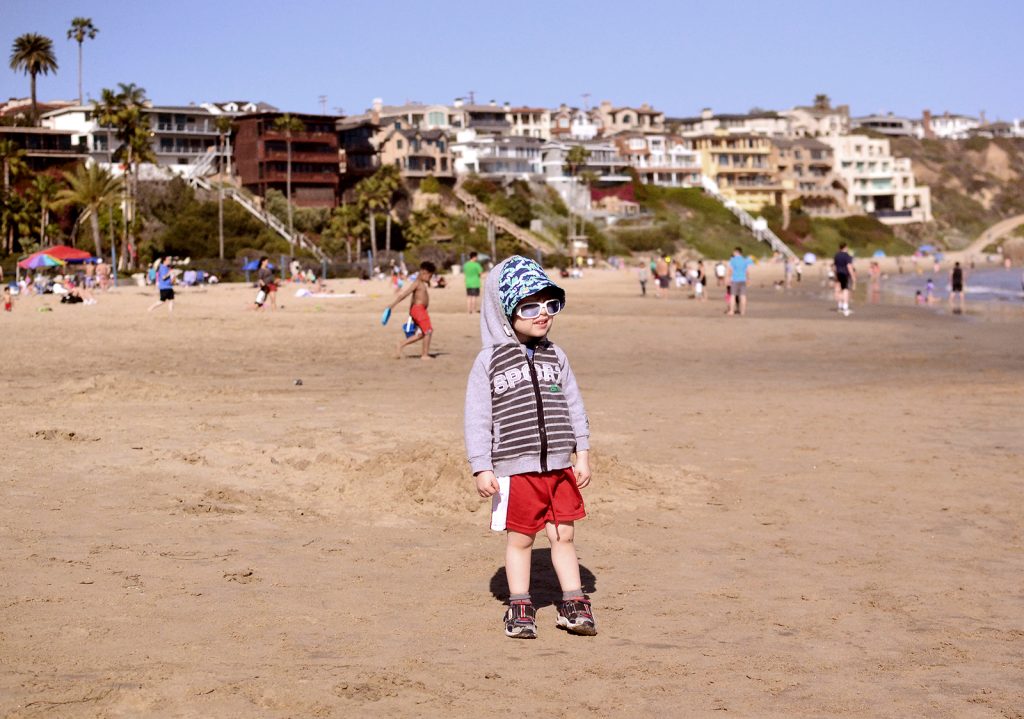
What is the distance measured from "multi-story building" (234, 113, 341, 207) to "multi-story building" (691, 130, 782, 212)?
228 ft

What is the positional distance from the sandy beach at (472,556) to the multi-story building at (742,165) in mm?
148912

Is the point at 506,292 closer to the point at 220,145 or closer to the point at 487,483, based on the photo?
the point at 487,483

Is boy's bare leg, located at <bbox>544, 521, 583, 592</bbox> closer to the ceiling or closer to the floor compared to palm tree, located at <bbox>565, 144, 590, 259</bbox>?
closer to the floor

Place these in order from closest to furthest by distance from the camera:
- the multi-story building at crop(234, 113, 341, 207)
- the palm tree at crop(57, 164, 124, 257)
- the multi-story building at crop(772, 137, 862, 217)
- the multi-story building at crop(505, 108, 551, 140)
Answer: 1. the palm tree at crop(57, 164, 124, 257)
2. the multi-story building at crop(234, 113, 341, 207)
3. the multi-story building at crop(505, 108, 551, 140)
4. the multi-story building at crop(772, 137, 862, 217)

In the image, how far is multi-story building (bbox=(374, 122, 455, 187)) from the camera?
11719 centimetres

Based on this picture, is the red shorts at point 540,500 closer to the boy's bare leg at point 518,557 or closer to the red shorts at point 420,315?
the boy's bare leg at point 518,557

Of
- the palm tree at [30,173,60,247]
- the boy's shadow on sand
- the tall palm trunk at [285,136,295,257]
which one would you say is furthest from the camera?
the tall palm trunk at [285,136,295,257]

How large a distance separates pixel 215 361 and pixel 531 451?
15.6 meters

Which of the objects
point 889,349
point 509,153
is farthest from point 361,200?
point 889,349

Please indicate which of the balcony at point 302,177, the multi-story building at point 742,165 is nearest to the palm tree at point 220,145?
the balcony at point 302,177

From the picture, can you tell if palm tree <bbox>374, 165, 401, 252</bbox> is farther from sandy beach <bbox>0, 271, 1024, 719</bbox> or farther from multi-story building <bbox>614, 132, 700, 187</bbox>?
sandy beach <bbox>0, 271, 1024, 719</bbox>

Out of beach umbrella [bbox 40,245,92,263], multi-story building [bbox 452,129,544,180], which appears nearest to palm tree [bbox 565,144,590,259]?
multi-story building [bbox 452,129,544,180]

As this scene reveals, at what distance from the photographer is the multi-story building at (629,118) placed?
6988 inches

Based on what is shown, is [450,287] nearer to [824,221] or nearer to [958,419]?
[958,419]
